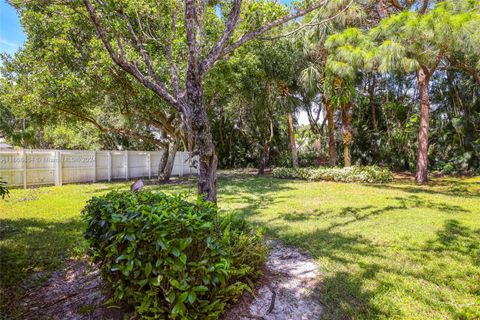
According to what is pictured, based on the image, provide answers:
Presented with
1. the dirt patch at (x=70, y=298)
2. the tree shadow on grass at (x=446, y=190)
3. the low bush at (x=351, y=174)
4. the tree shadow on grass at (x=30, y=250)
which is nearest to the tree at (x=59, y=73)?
the tree shadow on grass at (x=30, y=250)

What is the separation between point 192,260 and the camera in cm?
213

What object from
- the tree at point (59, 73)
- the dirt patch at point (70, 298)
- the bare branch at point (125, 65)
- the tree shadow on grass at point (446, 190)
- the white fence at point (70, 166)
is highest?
the tree at point (59, 73)

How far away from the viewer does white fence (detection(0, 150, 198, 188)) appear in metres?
8.83

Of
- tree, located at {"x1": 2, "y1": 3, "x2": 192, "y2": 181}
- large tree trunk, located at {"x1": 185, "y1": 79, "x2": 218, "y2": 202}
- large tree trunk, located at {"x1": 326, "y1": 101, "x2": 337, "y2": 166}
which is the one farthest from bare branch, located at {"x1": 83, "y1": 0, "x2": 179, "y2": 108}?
large tree trunk, located at {"x1": 326, "y1": 101, "x2": 337, "y2": 166}

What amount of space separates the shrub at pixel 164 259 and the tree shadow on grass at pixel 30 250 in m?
1.10

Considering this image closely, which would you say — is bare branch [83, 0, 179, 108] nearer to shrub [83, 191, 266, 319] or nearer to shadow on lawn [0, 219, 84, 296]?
shrub [83, 191, 266, 319]

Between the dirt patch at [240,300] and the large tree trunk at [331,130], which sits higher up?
the large tree trunk at [331,130]

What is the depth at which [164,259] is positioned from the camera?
1.94 meters

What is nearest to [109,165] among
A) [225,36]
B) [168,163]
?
[168,163]

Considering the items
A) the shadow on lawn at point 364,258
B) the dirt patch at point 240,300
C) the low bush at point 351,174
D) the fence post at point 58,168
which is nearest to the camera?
the dirt patch at point 240,300

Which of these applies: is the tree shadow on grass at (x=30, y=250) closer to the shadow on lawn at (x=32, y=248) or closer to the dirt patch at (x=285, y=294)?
the shadow on lawn at (x=32, y=248)

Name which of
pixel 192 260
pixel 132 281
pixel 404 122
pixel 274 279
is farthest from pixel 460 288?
pixel 404 122

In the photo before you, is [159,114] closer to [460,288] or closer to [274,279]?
[274,279]

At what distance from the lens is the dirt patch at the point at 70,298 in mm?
2340
